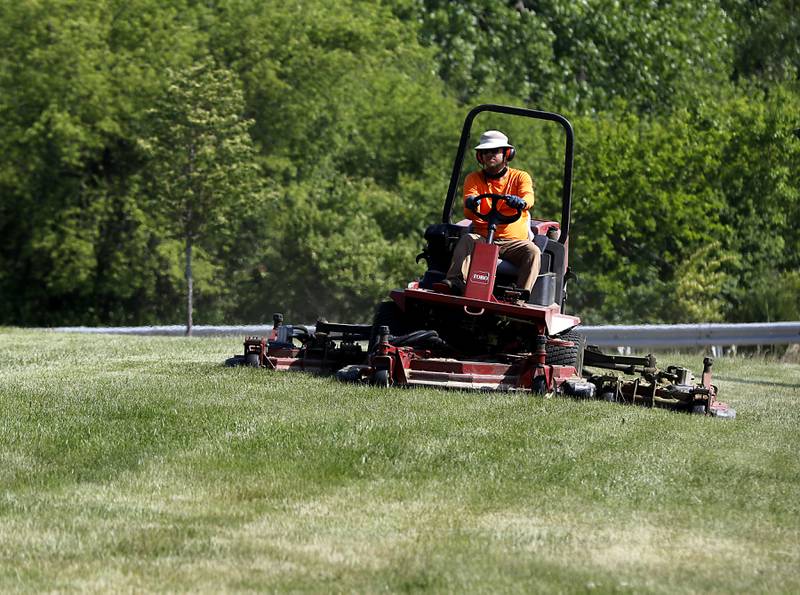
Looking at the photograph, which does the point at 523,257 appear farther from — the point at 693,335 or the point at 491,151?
the point at 693,335

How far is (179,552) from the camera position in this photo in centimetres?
618

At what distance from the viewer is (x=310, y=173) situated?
36.1 metres

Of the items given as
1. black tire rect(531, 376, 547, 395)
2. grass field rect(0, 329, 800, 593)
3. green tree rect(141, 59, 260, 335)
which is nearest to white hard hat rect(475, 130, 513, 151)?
black tire rect(531, 376, 547, 395)

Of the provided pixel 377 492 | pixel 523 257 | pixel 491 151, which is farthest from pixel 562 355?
pixel 377 492

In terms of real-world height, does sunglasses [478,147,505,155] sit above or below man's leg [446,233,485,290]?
above

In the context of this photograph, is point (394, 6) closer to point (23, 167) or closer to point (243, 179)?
point (23, 167)

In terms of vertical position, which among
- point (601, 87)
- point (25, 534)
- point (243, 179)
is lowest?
point (25, 534)

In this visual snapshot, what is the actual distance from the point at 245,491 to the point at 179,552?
3.83ft

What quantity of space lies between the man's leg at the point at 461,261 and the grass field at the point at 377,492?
1.14 metres

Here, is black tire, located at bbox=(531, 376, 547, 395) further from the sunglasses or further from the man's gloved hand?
the sunglasses

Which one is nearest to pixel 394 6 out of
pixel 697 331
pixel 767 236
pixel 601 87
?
pixel 601 87

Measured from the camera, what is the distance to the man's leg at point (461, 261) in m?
11.7

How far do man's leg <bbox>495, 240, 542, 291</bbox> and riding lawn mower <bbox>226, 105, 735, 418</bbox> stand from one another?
7 cm

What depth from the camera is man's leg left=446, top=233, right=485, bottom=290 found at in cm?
1174
